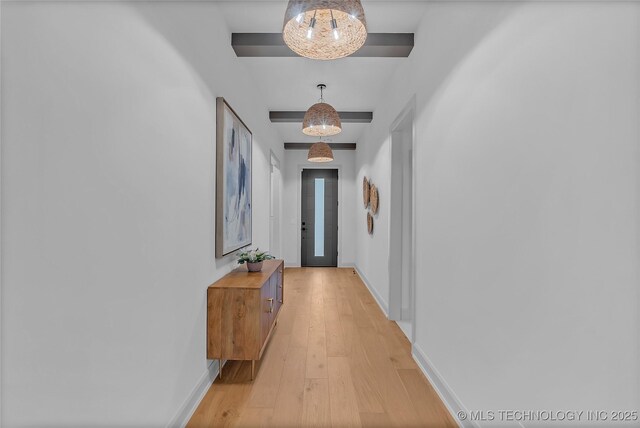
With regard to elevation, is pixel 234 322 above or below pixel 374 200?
below

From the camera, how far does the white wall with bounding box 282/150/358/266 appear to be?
7.11 metres

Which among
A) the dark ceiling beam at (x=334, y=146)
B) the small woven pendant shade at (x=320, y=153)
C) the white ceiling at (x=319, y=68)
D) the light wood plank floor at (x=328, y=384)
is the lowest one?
the light wood plank floor at (x=328, y=384)

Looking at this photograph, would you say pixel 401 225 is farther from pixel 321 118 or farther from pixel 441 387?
pixel 441 387

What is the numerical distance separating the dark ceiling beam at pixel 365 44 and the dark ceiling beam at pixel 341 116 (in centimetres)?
201

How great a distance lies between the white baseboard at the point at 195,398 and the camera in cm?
171

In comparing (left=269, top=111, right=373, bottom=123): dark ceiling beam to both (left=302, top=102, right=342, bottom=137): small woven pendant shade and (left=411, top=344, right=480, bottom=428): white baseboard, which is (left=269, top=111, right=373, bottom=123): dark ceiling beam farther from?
(left=411, top=344, right=480, bottom=428): white baseboard

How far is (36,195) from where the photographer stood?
0.90m

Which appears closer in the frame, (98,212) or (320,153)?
(98,212)

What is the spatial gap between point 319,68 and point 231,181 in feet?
5.33

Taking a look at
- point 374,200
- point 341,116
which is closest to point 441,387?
point 374,200

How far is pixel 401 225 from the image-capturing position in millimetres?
3678

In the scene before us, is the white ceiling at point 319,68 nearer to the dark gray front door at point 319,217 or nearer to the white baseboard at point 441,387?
the dark gray front door at point 319,217

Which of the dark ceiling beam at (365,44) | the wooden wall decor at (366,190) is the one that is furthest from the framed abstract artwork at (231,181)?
the wooden wall decor at (366,190)

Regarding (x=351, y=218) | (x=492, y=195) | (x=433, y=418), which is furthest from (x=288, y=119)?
(x=433, y=418)
